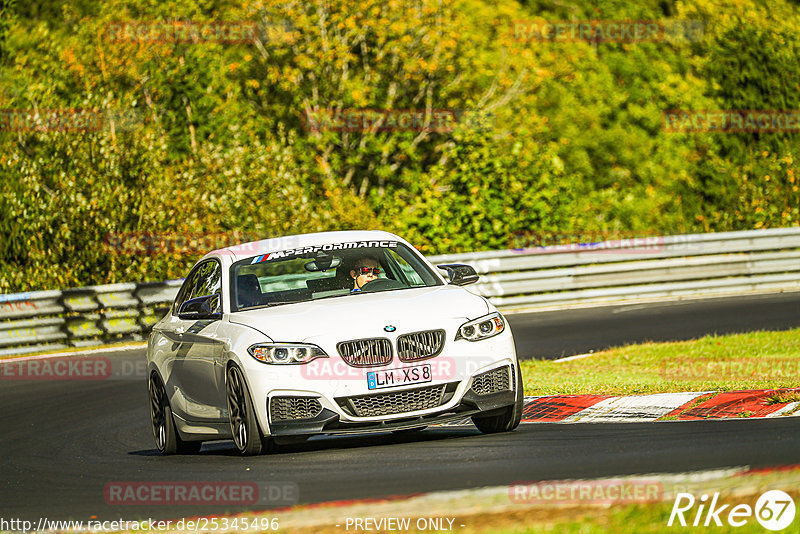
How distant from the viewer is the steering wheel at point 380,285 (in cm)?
1030

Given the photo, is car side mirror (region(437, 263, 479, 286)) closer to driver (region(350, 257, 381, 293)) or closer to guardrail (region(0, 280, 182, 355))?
driver (region(350, 257, 381, 293))

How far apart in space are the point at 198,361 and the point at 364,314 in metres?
1.55

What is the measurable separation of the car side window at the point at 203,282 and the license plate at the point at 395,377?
183 cm

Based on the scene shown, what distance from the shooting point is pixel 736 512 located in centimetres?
579

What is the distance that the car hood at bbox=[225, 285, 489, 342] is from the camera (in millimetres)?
9117

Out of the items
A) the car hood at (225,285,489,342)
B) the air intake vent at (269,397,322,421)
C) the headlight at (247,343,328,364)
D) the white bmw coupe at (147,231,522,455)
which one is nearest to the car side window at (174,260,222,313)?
the white bmw coupe at (147,231,522,455)

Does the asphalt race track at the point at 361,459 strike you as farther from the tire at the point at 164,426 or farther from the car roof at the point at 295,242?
the car roof at the point at 295,242

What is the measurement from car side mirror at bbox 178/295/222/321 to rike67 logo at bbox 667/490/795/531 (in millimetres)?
4813

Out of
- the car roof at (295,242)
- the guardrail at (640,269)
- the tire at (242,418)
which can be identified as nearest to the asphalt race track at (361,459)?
the tire at (242,418)

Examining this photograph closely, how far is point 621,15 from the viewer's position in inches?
2434

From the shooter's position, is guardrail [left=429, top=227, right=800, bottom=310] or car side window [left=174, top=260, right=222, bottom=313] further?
guardrail [left=429, top=227, right=800, bottom=310]

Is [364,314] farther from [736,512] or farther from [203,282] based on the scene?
[736,512]

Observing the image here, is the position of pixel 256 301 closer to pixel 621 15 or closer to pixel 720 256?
pixel 720 256

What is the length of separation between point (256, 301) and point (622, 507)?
4580 mm
